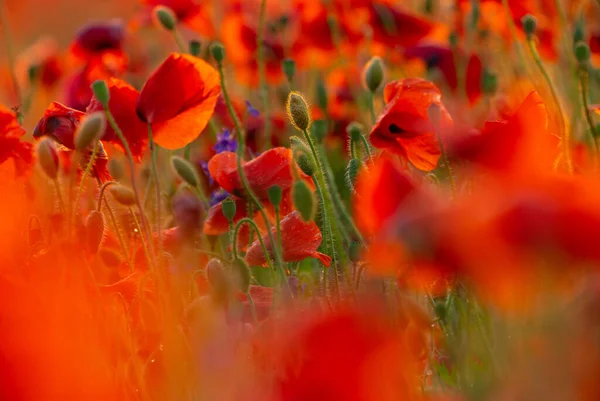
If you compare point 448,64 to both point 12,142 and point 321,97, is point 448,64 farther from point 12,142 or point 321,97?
point 12,142

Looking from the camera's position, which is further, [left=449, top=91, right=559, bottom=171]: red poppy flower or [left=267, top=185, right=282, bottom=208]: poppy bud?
[left=267, top=185, right=282, bottom=208]: poppy bud

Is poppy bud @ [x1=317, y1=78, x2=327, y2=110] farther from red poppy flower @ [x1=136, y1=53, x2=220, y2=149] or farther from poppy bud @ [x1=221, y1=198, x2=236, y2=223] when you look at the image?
poppy bud @ [x1=221, y1=198, x2=236, y2=223]

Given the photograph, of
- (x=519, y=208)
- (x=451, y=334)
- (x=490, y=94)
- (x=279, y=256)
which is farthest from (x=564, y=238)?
(x=490, y=94)

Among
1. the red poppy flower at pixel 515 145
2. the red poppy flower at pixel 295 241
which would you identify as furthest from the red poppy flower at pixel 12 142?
the red poppy flower at pixel 515 145

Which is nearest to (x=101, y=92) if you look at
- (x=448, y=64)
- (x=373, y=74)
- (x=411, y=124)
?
(x=411, y=124)

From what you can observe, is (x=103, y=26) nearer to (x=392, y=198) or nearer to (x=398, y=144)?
(x=398, y=144)

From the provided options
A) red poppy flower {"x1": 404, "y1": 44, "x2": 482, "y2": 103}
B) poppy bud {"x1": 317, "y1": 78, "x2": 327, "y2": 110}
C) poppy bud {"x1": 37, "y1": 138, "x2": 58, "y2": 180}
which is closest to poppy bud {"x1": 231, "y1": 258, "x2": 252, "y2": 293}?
poppy bud {"x1": 37, "y1": 138, "x2": 58, "y2": 180}
